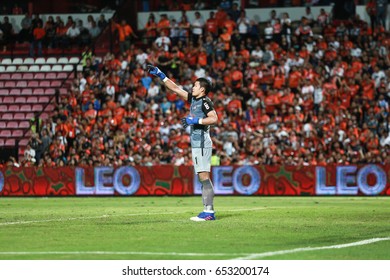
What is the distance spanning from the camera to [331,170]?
92.2 ft

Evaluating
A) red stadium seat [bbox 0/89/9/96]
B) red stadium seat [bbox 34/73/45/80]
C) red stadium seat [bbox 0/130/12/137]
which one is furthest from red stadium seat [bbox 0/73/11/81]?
red stadium seat [bbox 0/130/12/137]

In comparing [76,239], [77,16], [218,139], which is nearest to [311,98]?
[218,139]

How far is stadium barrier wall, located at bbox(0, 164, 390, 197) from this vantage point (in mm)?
28078

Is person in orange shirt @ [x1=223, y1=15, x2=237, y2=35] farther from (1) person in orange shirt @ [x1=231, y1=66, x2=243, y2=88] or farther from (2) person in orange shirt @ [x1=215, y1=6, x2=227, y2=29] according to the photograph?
(1) person in orange shirt @ [x1=231, y1=66, x2=243, y2=88]

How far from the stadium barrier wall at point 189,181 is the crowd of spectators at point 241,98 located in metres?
0.78

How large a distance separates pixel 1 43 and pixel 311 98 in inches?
542

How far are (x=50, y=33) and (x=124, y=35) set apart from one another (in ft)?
10.6

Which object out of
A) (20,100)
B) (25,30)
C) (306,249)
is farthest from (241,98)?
(306,249)

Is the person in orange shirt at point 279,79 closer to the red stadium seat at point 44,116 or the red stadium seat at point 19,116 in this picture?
the red stadium seat at point 44,116

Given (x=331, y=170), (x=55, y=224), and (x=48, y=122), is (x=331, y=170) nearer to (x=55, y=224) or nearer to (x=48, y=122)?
(x=48, y=122)

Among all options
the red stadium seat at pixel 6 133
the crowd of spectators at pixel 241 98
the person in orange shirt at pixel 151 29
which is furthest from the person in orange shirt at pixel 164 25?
the red stadium seat at pixel 6 133

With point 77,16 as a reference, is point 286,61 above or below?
below
